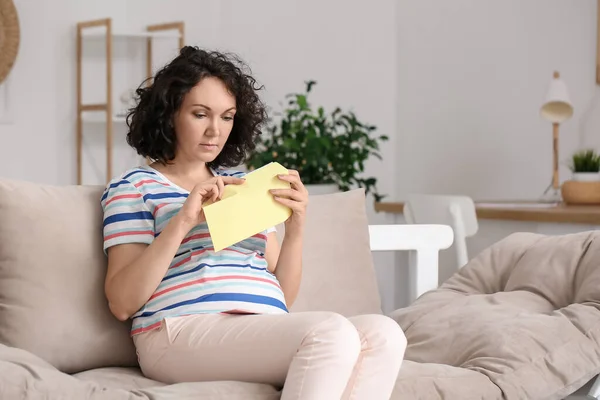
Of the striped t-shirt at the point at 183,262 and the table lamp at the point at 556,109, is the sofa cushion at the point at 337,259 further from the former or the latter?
the table lamp at the point at 556,109

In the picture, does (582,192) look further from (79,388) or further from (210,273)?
(79,388)

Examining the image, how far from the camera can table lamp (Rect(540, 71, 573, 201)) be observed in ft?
12.6

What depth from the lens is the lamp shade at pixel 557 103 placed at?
386 cm

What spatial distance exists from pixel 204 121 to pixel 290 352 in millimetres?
517

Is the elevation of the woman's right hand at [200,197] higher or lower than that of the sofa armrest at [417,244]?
higher

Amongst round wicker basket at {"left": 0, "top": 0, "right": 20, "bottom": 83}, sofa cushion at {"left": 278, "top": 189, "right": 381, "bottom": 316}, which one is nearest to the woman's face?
sofa cushion at {"left": 278, "top": 189, "right": 381, "bottom": 316}

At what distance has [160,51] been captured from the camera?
4809mm

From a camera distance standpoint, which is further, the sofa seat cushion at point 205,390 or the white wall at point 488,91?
the white wall at point 488,91

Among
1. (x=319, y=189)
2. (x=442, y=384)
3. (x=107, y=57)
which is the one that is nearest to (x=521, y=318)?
(x=442, y=384)

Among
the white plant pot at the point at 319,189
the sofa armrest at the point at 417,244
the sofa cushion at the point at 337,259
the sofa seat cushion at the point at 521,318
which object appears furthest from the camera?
the white plant pot at the point at 319,189

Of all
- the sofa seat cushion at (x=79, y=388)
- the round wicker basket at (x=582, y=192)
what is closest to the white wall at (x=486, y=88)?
the round wicker basket at (x=582, y=192)

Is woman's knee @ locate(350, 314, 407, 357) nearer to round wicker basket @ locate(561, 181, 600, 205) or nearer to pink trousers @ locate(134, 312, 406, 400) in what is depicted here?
pink trousers @ locate(134, 312, 406, 400)

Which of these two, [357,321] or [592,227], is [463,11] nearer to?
[592,227]

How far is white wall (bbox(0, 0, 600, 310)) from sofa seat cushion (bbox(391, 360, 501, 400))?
256cm
